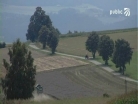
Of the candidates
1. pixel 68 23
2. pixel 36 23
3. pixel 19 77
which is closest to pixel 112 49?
pixel 68 23

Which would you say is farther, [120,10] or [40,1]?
[40,1]

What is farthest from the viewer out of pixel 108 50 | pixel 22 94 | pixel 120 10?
pixel 108 50

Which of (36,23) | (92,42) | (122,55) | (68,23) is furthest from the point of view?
(36,23)

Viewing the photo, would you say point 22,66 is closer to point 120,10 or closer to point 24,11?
point 120,10

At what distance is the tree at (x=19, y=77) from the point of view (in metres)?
13.3

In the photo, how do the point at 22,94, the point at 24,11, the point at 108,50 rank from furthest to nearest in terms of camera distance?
the point at 24,11
the point at 108,50
the point at 22,94

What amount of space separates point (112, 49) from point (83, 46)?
4052mm

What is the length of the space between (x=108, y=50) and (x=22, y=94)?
7404mm

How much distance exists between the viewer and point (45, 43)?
2131 cm

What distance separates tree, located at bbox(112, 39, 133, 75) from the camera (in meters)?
17.6

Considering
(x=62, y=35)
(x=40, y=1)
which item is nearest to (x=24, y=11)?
(x=40, y=1)

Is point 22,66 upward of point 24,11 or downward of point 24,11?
downward

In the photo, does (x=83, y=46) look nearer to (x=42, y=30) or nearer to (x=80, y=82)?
(x=42, y=30)

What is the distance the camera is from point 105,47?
19484 mm
